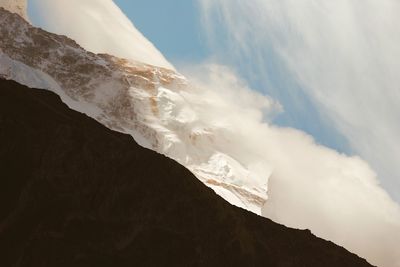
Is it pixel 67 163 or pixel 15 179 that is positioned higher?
pixel 67 163

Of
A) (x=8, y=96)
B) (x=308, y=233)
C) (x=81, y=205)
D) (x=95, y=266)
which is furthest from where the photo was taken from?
(x=308, y=233)

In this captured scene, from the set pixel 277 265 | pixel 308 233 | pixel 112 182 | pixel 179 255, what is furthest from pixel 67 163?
pixel 308 233

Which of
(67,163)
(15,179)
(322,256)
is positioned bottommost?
(15,179)

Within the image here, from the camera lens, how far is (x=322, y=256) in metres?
42.2

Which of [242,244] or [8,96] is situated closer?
[242,244]

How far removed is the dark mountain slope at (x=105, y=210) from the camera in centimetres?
3588

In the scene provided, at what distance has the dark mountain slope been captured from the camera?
35.9 meters


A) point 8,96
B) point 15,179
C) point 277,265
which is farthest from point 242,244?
point 8,96

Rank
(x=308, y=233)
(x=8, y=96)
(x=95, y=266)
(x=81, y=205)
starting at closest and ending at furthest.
Result: (x=95, y=266), (x=81, y=205), (x=8, y=96), (x=308, y=233)

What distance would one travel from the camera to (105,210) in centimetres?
3766

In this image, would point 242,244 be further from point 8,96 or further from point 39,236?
point 8,96

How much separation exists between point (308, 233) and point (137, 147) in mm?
13663

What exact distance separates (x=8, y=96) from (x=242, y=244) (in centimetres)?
1818

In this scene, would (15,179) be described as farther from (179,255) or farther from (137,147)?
(179,255)
